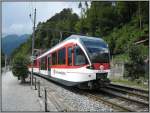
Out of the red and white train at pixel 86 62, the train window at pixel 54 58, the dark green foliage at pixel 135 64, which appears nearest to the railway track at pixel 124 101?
the red and white train at pixel 86 62

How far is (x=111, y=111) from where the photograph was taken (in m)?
13.7

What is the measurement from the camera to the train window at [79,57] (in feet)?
63.2

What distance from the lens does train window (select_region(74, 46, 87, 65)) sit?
63.2 feet

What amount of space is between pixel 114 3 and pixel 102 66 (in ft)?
207

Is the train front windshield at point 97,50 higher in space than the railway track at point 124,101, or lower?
higher

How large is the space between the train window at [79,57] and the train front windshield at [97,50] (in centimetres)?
43

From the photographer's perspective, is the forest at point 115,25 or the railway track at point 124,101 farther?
the forest at point 115,25

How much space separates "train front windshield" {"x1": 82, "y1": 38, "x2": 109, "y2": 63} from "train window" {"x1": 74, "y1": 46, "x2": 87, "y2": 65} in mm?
427

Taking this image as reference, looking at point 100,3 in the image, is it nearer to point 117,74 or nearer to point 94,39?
point 117,74

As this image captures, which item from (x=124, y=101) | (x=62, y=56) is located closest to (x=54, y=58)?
(x=62, y=56)

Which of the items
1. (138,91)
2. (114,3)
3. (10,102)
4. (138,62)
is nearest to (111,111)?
(10,102)

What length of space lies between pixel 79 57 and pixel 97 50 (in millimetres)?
1050

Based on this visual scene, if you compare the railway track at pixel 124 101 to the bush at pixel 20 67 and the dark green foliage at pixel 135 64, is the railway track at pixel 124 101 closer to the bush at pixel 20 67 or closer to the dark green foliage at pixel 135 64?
the dark green foliage at pixel 135 64

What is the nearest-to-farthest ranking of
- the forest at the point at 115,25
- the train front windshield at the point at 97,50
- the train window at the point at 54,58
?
the train front windshield at the point at 97,50, the train window at the point at 54,58, the forest at the point at 115,25
